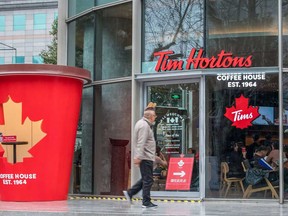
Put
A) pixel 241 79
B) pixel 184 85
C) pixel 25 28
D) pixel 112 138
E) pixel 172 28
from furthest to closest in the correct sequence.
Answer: pixel 25 28 < pixel 112 138 < pixel 172 28 < pixel 184 85 < pixel 241 79

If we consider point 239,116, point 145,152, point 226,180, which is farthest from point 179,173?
point 145,152

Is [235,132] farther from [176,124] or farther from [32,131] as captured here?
[32,131]

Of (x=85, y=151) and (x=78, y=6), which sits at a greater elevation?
(x=78, y=6)

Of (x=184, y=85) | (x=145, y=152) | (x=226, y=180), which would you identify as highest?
(x=184, y=85)

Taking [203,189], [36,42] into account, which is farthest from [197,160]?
[36,42]

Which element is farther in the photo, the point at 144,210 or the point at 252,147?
the point at 252,147

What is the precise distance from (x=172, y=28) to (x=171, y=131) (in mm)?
2385

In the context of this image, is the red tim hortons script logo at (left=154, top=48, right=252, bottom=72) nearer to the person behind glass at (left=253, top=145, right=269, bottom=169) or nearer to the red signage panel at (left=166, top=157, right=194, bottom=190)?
the person behind glass at (left=253, top=145, right=269, bottom=169)

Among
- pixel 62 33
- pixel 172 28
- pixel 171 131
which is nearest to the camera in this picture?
pixel 171 131

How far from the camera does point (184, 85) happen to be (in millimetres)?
13070

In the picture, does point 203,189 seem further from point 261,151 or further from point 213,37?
point 213,37

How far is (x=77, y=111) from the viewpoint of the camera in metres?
12.9

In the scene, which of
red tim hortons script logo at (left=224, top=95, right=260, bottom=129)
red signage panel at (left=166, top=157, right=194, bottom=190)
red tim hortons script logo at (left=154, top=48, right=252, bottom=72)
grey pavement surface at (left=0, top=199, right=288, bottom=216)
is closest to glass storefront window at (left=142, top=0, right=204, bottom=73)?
red tim hortons script logo at (left=154, top=48, right=252, bottom=72)

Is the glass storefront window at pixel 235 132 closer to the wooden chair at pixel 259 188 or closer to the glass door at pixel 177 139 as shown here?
the wooden chair at pixel 259 188
